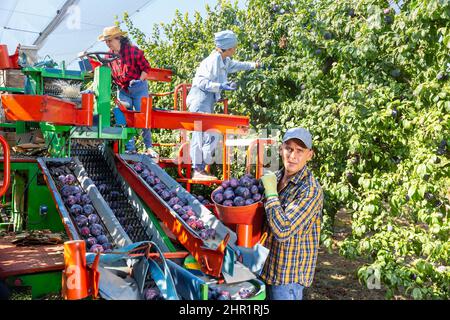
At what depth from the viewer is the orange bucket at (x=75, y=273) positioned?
2537mm

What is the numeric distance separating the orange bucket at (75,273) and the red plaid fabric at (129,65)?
12.5 ft

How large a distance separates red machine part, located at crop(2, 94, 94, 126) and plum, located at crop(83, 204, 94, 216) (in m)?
0.75

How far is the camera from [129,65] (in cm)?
595

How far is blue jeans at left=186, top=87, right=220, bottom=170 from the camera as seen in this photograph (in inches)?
222

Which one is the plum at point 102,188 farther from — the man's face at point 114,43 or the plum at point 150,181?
the man's face at point 114,43

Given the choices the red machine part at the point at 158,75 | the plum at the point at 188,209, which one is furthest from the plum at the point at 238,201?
the red machine part at the point at 158,75

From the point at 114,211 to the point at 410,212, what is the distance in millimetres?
3265

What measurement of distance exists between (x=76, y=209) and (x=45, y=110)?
92 cm

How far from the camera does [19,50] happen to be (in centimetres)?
639

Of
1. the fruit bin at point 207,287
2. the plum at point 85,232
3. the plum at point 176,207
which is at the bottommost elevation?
the fruit bin at point 207,287

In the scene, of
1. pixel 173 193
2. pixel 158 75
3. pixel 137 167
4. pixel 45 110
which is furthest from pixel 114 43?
pixel 45 110
